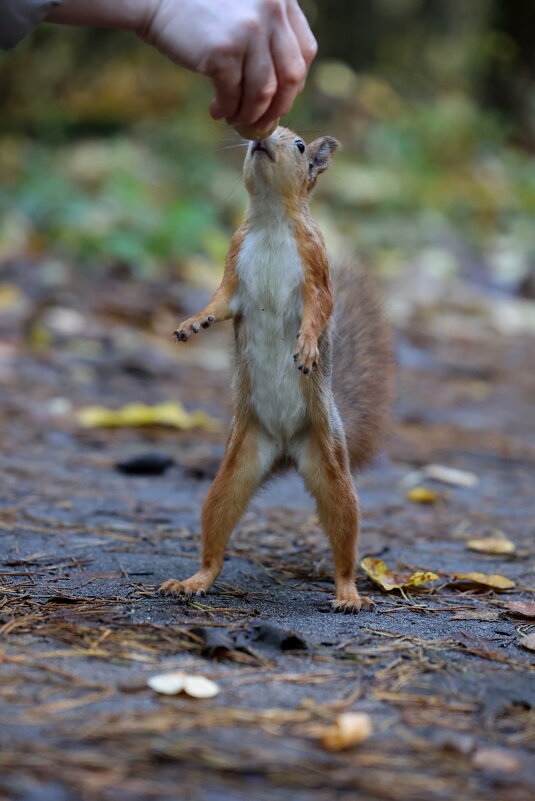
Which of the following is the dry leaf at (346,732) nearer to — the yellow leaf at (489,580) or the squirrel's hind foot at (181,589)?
the squirrel's hind foot at (181,589)

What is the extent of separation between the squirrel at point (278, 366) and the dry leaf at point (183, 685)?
0.76 metres

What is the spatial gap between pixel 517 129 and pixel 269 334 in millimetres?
12646

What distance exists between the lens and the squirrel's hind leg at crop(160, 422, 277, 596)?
106 inches

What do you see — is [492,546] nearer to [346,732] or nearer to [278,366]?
[278,366]

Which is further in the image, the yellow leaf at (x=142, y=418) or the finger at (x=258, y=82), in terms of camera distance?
the yellow leaf at (x=142, y=418)

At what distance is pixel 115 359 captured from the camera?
597cm

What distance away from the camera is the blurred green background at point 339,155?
8.39 m

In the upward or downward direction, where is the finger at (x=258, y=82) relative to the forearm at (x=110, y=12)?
downward

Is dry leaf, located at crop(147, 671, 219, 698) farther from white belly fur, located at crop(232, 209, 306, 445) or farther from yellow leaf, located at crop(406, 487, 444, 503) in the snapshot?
yellow leaf, located at crop(406, 487, 444, 503)

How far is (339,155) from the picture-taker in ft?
39.5

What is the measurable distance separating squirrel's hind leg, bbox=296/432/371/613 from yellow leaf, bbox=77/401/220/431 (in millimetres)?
2199

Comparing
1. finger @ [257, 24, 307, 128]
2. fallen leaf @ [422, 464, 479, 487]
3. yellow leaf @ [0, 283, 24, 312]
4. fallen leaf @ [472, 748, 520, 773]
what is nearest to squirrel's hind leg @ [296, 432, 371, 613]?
finger @ [257, 24, 307, 128]

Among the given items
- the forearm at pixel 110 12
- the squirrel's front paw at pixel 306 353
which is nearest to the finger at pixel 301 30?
the forearm at pixel 110 12

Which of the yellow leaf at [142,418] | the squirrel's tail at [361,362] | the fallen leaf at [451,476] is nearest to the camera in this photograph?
the squirrel's tail at [361,362]
